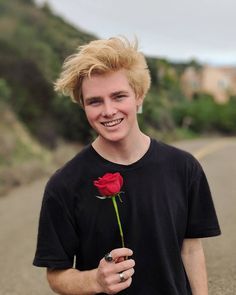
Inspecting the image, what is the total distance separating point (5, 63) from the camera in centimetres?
2517

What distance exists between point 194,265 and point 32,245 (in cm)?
556

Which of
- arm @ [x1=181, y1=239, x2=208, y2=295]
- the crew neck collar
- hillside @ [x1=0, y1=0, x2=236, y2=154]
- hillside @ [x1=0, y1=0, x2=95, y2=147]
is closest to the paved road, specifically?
arm @ [x1=181, y1=239, x2=208, y2=295]

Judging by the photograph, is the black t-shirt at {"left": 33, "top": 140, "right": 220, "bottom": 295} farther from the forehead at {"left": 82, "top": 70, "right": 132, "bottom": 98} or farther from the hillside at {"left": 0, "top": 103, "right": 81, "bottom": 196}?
the hillside at {"left": 0, "top": 103, "right": 81, "bottom": 196}

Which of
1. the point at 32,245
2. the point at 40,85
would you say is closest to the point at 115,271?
the point at 32,245

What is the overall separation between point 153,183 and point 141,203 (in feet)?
0.32

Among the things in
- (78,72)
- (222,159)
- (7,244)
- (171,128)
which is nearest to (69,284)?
(78,72)

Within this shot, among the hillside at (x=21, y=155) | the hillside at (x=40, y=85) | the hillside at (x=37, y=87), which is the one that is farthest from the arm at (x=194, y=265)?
the hillside at (x=37, y=87)

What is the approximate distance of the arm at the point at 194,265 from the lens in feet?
8.27

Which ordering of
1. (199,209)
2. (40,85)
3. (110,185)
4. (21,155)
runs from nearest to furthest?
1. (110,185)
2. (199,209)
3. (21,155)
4. (40,85)

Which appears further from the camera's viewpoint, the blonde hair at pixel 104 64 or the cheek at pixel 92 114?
the cheek at pixel 92 114

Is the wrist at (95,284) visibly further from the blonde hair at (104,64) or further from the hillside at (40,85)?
the hillside at (40,85)

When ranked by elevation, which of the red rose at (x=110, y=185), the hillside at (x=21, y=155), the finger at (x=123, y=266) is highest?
the hillside at (x=21, y=155)

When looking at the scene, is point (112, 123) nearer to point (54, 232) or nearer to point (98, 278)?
point (54, 232)

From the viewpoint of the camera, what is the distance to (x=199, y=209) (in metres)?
2.48
